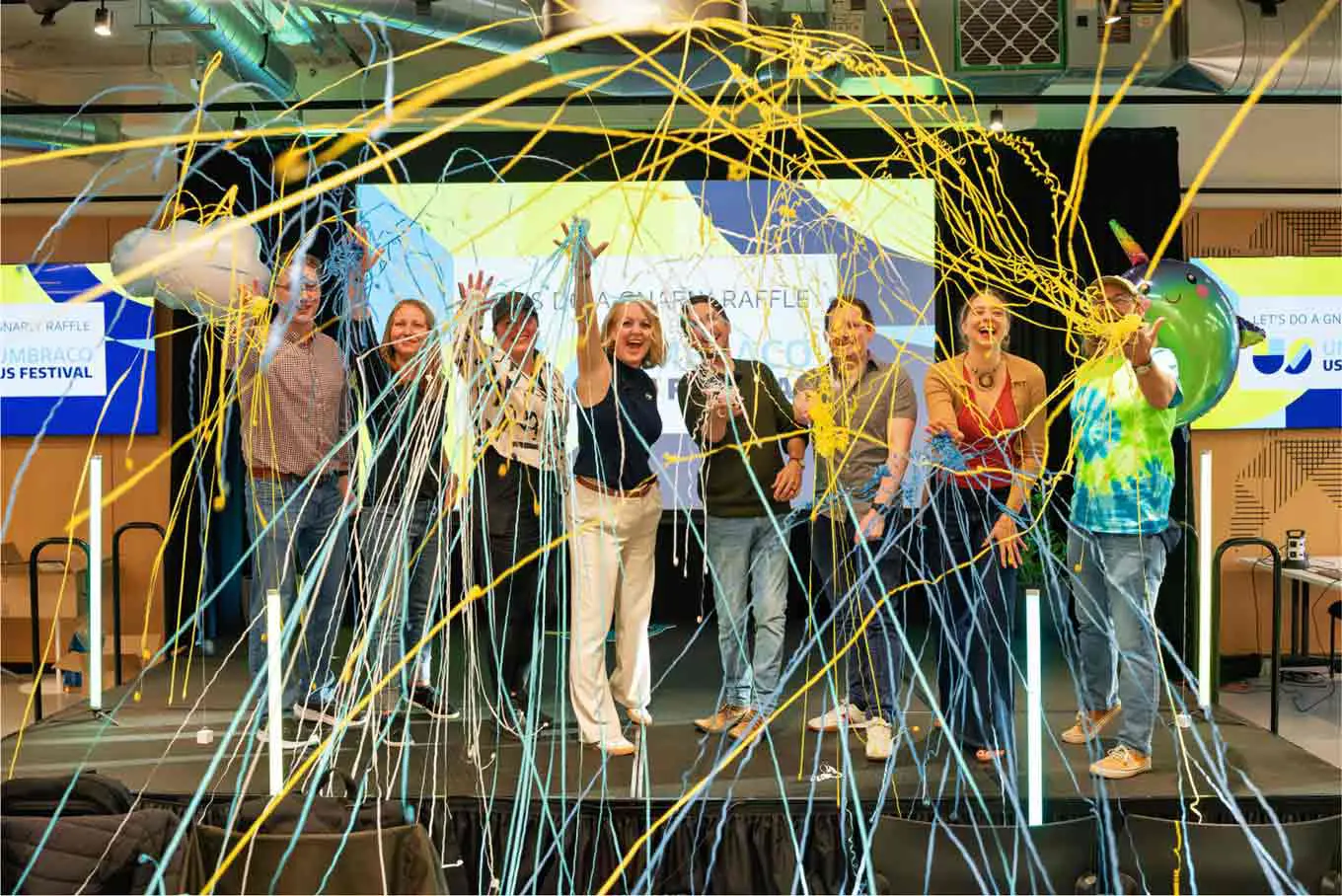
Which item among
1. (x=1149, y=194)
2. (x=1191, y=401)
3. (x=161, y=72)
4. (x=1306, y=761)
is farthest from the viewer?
(x=1149, y=194)

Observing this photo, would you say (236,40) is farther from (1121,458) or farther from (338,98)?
(1121,458)

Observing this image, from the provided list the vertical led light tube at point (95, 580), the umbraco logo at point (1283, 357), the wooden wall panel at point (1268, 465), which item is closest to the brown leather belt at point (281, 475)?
the vertical led light tube at point (95, 580)

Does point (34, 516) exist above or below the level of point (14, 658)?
above

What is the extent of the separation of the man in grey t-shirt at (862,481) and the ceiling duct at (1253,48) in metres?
2.00

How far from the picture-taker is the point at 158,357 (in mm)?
6051

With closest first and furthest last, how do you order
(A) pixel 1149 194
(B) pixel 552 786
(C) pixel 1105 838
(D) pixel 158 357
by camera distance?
(C) pixel 1105 838, (B) pixel 552 786, (A) pixel 1149 194, (D) pixel 158 357

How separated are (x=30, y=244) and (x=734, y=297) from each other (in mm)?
4035

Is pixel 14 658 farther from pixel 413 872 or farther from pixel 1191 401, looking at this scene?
pixel 1191 401

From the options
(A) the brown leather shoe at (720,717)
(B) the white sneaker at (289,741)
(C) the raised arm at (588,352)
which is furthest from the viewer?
(A) the brown leather shoe at (720,717)

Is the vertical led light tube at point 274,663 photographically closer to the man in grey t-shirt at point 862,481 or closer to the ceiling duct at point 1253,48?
the man in grey t-shirt at point 862,481

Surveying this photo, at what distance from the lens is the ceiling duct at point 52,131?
455 centimetres

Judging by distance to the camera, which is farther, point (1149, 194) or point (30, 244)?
point (30, 244)

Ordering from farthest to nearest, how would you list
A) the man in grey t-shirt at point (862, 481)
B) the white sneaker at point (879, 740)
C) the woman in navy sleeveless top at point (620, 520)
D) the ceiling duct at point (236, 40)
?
the ceiling duct at point (236, 40) < the white sneaker at point (879, 740) < the woman in navy sleeveless top at point (620, 520) < the man in grey t-shirt at point (862, 481)

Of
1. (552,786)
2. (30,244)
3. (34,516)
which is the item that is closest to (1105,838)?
(552,786)
